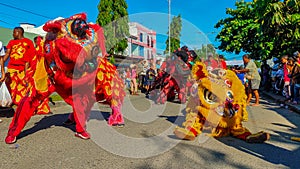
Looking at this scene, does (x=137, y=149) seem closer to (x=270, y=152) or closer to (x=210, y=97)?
(x=210, y=97)

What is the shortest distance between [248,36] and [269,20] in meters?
8.74

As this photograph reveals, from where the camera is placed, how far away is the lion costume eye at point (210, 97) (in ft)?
13.7

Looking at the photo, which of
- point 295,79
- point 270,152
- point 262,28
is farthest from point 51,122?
point 262,28

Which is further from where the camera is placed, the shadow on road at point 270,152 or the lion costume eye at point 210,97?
the lion costume eye at point 210,97

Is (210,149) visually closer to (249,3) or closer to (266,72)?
(266,72)

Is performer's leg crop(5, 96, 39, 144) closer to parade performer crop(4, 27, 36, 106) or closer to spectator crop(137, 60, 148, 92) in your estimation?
parade performer crop(4, 27, 36, 106)

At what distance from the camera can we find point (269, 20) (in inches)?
360

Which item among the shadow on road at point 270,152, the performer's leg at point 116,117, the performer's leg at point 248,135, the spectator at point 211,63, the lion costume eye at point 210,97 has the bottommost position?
the shadow on road at point 270,152

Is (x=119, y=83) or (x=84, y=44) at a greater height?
(x=84, y=44)

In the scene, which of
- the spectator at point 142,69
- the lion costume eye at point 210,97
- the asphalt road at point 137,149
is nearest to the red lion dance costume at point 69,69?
the asphalt road at point 137,149

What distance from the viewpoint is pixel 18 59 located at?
5.38 m

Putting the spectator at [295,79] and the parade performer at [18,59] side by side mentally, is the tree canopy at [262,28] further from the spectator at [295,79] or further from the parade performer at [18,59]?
the parade performer at [18,59]

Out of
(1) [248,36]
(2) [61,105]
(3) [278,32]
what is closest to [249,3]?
(1) [248,36]

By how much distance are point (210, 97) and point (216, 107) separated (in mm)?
205
